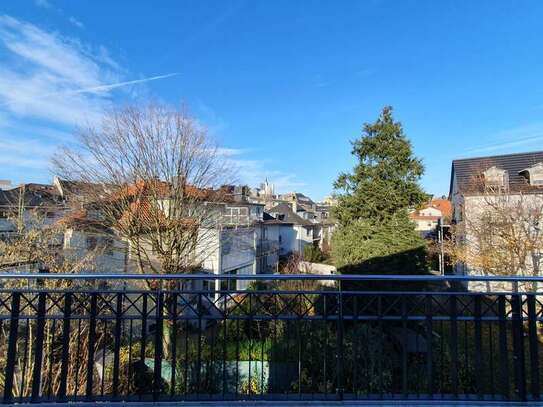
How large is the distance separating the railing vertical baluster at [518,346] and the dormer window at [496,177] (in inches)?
550

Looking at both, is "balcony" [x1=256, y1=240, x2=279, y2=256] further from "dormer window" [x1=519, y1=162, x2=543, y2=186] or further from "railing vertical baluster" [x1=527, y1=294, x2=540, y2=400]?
"railing vertical baluster" [x1=527, y1=294, x2=540, y2=400]

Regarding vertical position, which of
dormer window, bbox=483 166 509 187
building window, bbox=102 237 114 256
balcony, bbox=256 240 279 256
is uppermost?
dormer window, bbox=483 166 509 187

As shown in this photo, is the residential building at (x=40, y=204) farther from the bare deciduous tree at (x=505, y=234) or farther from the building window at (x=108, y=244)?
the bare deciduous tree at (x=505, y=234)

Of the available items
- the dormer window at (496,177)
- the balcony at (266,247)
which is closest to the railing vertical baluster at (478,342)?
the dormer window at (496,177)

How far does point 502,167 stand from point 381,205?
9.70m

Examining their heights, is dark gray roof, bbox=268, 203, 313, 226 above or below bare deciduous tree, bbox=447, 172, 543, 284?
above

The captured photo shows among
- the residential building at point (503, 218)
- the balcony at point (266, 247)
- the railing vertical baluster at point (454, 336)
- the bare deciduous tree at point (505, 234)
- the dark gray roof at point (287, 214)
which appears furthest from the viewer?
the dark gray roof at point (287, 214)

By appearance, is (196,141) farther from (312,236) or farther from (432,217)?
(432,217)

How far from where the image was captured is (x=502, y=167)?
17.1 meters

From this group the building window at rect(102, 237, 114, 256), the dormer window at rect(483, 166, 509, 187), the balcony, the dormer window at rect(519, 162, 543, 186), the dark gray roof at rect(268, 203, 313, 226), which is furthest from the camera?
the dark gray roof at rect(268, 203, 313, 226)

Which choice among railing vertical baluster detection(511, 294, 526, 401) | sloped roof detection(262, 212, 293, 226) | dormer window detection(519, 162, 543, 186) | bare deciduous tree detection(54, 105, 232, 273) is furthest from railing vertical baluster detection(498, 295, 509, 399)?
sloped roof detection(262, 212, 293, 226)

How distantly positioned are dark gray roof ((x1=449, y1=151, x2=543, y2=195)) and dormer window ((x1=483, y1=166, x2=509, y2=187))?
0.45 m

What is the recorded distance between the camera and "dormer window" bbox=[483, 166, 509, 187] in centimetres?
1426

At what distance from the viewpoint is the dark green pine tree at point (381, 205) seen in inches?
480
